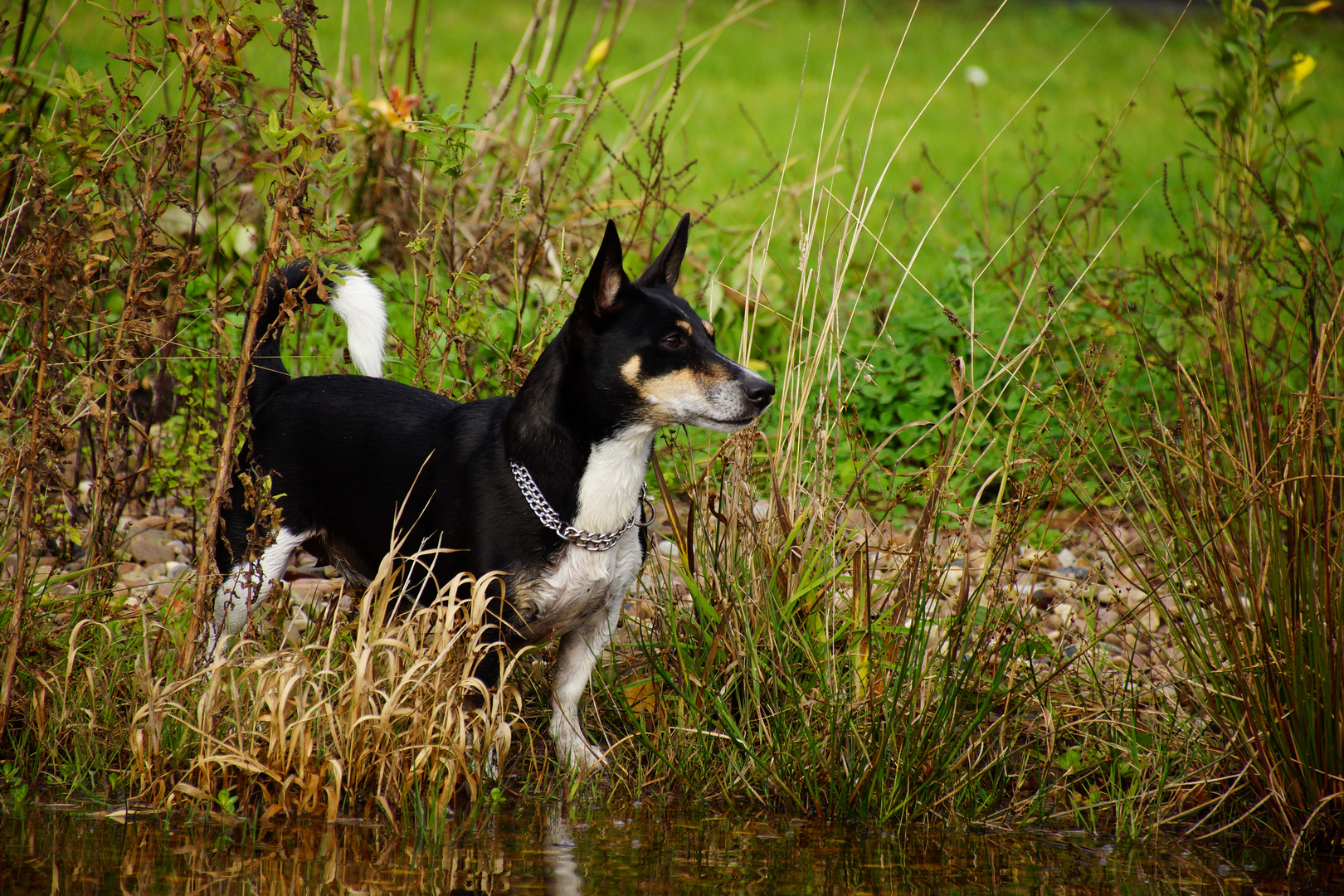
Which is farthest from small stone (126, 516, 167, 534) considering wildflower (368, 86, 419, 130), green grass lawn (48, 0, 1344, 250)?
green grass lawn (48, 0, 1344, 250)

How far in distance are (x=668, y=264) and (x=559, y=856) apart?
5.35 feet

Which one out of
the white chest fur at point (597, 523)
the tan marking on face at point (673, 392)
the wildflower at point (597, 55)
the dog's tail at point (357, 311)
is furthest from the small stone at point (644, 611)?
the wildflower at point (597, 55)

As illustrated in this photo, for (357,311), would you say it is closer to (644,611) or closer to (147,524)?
(644,611)

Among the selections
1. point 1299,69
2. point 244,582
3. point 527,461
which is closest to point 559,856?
point 527,461

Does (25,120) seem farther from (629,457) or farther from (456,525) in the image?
(629,457)

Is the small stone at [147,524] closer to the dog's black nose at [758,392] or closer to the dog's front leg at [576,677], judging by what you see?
the dog's front leg at [576,677]

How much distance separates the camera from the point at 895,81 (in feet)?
45.3

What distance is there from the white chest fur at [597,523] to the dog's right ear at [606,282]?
325 mm

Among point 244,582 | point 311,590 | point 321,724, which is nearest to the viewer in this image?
point 321,724

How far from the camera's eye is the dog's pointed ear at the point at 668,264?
3.32 meters

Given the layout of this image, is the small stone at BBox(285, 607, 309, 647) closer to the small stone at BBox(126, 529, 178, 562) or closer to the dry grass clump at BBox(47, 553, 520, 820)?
the dry grass clump at BBox(47, 553, 520, 820)

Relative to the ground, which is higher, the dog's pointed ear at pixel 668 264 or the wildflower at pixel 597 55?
the wildflower at pixel 597 55

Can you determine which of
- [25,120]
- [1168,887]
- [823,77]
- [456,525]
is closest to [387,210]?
[25,120]

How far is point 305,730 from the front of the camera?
113 inches
